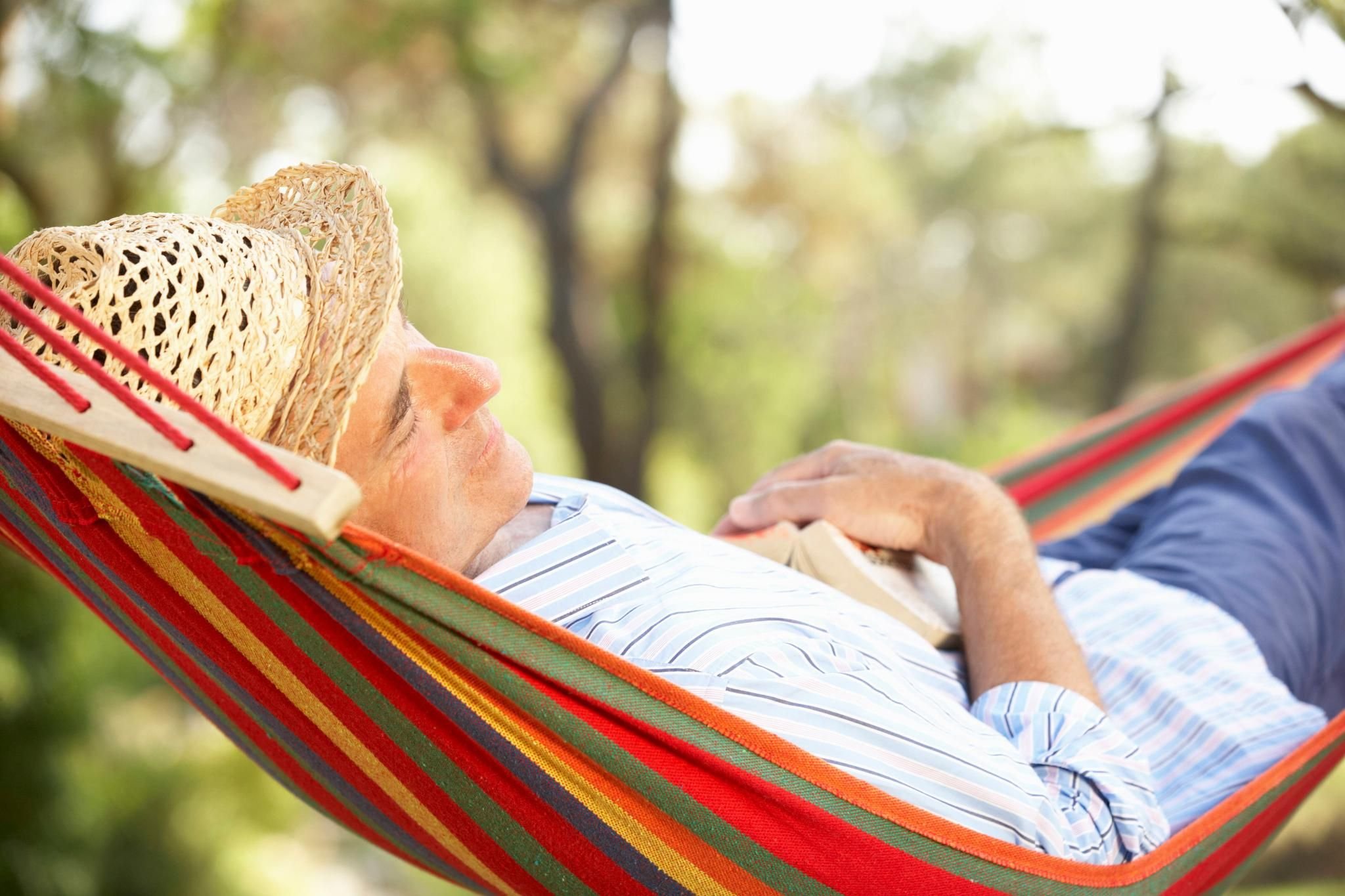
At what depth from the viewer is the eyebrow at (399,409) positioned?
1.14 meters

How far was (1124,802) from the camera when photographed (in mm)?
1146

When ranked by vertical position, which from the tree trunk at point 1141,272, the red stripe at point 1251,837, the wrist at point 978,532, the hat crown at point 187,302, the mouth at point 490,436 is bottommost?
the red stripe at point 1251,837

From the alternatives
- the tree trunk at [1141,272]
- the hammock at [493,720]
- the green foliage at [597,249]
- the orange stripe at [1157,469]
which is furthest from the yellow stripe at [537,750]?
the tree trunk at [1141,272]

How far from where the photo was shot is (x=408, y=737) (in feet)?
3.45

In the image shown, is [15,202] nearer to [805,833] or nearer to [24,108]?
[24,108]

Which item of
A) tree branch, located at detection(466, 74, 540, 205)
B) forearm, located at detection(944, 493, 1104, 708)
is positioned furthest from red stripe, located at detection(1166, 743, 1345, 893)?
tree branch, located at detection(466, 74, 540, 205)

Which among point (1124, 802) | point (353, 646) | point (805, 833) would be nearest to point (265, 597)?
point (353, 646)

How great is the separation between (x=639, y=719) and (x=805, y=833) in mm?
174

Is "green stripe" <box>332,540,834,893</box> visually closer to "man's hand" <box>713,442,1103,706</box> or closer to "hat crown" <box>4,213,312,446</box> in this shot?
"hat crown" <box>4,213,312,446</box>

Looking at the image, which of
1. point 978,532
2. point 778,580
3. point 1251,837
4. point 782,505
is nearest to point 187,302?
point 778,580

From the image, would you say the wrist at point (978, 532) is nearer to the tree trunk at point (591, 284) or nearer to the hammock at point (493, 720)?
the hammock at point (493, 720)

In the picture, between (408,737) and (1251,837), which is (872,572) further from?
(408,737)

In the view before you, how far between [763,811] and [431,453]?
0.48m

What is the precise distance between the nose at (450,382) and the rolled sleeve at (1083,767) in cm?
64
